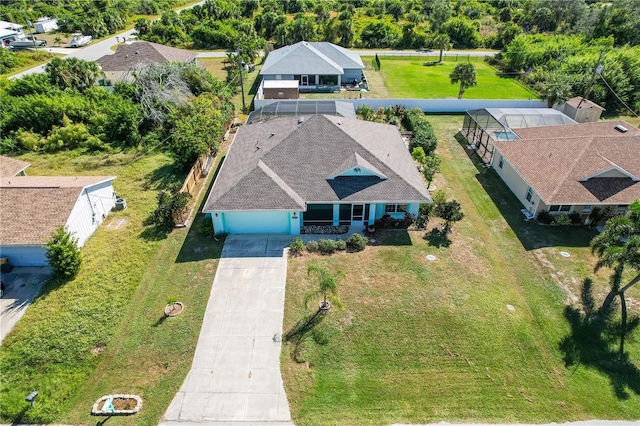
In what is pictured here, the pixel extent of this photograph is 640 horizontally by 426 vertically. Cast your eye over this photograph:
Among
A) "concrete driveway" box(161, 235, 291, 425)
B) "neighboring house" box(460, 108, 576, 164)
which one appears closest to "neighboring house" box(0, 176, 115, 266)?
"concrete driveway" box(161, 235, 291, 425)

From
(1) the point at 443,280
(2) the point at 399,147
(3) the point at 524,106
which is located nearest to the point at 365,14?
(3) the point at 524,106

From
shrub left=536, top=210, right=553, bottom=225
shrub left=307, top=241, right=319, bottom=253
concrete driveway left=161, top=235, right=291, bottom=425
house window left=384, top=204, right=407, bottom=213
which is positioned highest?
house window left=384, top=204, right=407, bottom=213

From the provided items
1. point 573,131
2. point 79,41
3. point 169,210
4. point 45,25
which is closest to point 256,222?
point 169,210

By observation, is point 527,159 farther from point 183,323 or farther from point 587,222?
point 183,323

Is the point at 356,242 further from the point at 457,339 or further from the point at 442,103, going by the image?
the point at 442,103

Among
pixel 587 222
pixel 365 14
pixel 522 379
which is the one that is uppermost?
pixel 365 14

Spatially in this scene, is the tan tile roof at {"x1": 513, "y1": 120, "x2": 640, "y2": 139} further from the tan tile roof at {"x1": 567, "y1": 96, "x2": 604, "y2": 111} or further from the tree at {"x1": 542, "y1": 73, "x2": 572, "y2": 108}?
the tree at {"x1": 542, "y1": 73, "x2": 572, "y2": 108}
